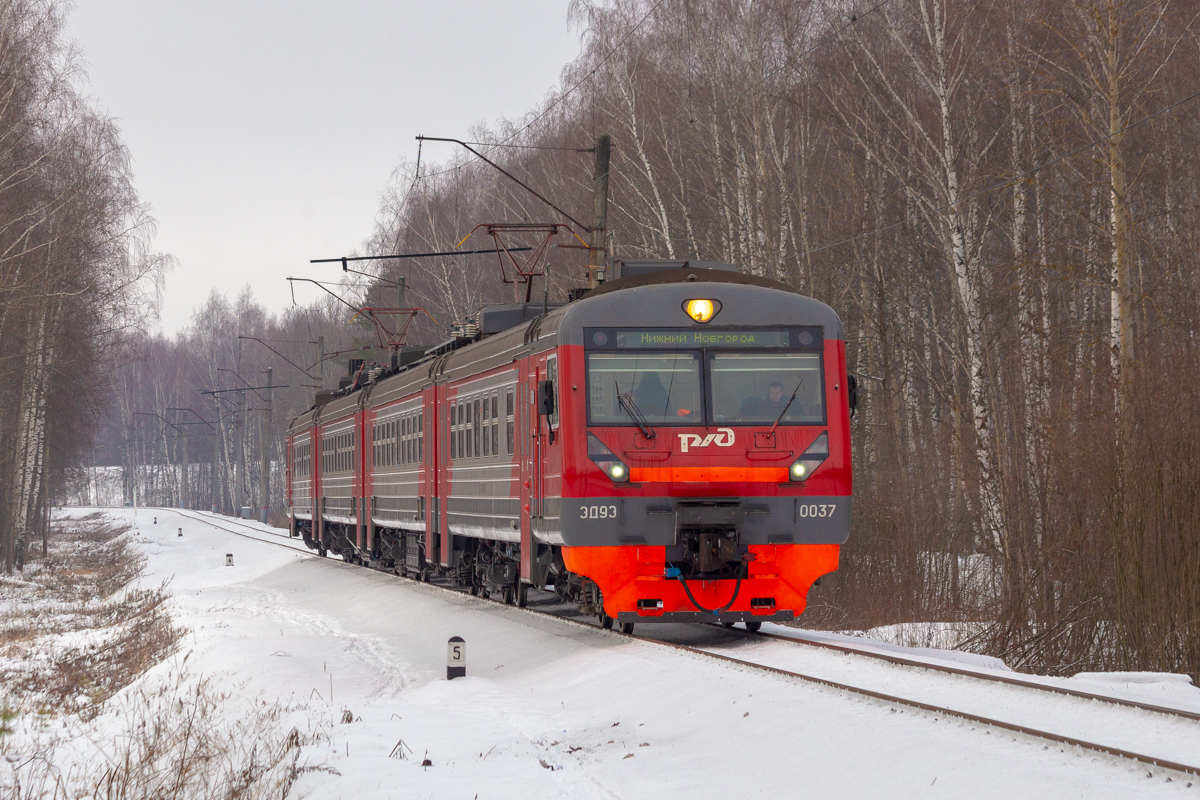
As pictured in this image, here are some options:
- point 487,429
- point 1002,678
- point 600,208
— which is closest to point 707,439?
point 1002,678

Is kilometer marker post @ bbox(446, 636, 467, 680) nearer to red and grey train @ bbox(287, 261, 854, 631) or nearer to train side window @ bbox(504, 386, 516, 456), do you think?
red and grey train @ bbox(287, 261, 854, 631)

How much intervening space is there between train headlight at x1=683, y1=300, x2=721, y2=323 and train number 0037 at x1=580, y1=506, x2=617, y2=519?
1.83 m

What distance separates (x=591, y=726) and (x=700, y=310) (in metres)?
4.25

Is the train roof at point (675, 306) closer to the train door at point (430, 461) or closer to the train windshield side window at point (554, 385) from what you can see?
the train windshield side window at point (554, 385)

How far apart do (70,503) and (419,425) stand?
106 meters

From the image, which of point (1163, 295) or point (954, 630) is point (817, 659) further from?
point (1163, 295)

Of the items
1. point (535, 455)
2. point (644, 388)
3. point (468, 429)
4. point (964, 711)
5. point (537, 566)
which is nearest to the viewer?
point (964, 711)

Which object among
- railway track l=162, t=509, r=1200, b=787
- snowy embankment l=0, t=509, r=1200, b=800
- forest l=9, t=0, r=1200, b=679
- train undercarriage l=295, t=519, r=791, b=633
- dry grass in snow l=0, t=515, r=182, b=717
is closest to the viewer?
railway track l=162, t=509, r=1200, b=787

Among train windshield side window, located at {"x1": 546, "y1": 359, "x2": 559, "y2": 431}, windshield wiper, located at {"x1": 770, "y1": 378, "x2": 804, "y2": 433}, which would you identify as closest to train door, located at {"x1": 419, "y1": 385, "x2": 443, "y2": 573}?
train windshield side window, located at {"x1": 546, "y1": 359, "x2": 559, "y2": 431}

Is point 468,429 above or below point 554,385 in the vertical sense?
below

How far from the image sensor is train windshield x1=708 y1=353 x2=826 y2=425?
1147cm

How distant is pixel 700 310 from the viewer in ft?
38.1

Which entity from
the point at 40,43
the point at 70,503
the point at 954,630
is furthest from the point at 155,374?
the point at 954,630

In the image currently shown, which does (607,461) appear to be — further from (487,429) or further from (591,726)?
(487,429)
